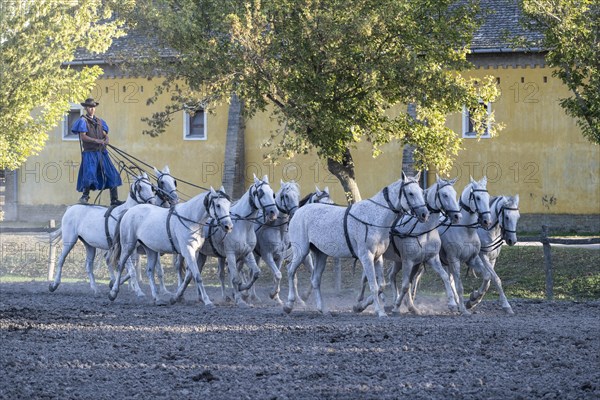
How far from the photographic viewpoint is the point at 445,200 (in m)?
15.6

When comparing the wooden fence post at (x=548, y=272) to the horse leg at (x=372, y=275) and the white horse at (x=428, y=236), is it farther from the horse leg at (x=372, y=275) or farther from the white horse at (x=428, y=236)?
the horse leg at (x=372, y=275)

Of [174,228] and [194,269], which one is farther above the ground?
[174,228]

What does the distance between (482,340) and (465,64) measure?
12860 mm

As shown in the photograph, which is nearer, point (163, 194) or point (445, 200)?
point (445, 200)

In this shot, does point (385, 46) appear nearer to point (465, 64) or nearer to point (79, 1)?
point (465, 64)

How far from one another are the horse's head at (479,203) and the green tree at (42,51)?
1290cm

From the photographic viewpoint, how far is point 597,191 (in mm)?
32875

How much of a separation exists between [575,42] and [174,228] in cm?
889

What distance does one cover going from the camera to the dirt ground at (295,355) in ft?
32.5

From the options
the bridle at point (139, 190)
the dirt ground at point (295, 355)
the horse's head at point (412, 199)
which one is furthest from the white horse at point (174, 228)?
the horse's head at point (412, 199)

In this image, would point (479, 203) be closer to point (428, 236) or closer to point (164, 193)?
point (428, 236)

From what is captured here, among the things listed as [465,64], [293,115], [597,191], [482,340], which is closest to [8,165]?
[293,115]

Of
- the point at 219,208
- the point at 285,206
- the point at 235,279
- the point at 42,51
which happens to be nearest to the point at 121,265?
the point at 235,279

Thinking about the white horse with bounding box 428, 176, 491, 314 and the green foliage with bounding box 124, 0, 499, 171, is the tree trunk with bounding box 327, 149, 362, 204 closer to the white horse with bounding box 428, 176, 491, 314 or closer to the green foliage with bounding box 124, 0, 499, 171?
the green foliage with bounding box 124, 0, 499, 171
